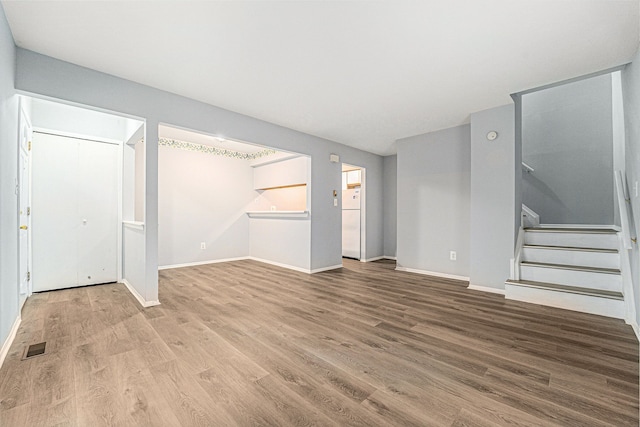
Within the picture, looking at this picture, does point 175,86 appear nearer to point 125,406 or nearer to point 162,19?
point 162,19

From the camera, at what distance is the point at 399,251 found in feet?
15.7

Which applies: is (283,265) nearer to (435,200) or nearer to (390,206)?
(390,206)

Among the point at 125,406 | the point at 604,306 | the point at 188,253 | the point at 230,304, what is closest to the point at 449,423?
the point at 125,406

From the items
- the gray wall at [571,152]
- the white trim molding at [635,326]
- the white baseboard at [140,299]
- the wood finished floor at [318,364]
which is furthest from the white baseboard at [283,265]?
the gray wall at [571,152]

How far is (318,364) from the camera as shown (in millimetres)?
1752

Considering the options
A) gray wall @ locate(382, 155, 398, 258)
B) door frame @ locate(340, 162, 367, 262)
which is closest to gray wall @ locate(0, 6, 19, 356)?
door frame @ locate(340, 162, 367, 262)

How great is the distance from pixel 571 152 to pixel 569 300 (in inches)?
120

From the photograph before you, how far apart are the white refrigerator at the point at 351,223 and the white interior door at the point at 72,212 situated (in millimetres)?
4220

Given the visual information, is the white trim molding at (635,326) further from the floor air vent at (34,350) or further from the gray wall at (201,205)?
the gray wall at (201,205)

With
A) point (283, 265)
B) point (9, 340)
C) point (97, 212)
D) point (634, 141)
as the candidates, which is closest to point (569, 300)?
point (634, 141)

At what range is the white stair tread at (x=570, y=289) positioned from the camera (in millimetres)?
2607

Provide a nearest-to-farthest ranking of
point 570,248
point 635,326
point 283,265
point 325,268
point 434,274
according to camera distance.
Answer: point 635,326
point 570,248
point 434,274
point 325,268
point 283,265

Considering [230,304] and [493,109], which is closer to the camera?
[230,304]

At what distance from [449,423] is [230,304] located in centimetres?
236
